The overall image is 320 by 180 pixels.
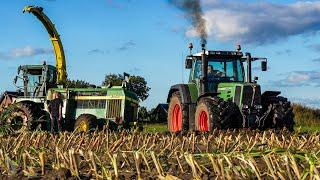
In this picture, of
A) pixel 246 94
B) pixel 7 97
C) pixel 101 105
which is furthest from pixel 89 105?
pixel 246 94

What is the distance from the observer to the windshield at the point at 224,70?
16.8m

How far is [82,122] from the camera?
1941 cm

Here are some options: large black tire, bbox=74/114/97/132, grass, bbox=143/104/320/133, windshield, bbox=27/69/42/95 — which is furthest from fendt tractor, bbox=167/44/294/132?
grass, bbox=143/104/320/133

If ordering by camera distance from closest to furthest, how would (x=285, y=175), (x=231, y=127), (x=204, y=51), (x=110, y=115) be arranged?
(x=285, y=175), (x=231, y=127), (x=204, y=51), (x=110, y=115)

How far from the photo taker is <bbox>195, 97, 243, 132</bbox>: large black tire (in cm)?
1476

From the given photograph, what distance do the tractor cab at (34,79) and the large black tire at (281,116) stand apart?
9.21m

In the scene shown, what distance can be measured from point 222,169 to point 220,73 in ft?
40.3

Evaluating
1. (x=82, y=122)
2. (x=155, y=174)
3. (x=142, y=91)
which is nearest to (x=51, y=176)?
(x=155, y=174)

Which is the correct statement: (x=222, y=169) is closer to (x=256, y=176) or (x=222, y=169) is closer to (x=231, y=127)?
(x=256, y=176)

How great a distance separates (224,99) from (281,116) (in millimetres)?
1718

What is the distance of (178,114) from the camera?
18.0 meters

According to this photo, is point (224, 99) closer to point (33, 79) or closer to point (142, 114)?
point (33, 79)

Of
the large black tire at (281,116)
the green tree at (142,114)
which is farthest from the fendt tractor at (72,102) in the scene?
the large black tire at (281,116)

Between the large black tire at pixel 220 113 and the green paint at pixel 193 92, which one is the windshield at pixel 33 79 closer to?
the green paint at pixel 193 92
